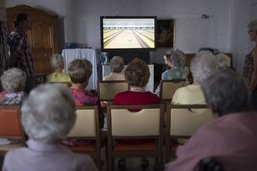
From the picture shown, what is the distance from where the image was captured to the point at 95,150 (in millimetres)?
2613

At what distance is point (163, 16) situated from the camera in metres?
8.98

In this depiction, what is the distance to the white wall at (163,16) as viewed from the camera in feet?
29.3

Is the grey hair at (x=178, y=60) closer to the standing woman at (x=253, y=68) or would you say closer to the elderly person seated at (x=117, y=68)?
the elderly person seated at (x=117, y=68)

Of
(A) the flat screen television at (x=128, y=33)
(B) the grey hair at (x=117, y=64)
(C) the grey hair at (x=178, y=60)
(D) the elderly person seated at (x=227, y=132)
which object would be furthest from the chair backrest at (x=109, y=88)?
(A) the flat screen television at (x=128, y=33)

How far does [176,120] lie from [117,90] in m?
1.41

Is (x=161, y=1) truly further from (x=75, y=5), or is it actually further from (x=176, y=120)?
(x=176, y=120)

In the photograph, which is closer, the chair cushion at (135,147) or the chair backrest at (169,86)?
the chair cushion at (135,147)

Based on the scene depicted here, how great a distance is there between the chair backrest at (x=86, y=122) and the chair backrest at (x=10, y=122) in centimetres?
39

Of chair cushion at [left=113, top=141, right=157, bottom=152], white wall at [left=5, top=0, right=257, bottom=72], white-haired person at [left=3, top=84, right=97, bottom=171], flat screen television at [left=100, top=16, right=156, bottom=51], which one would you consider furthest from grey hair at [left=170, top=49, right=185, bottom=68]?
white wall at [left=5, top=0, right=257, bottom=72]

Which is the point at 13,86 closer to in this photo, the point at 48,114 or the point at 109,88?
the point at 109,88

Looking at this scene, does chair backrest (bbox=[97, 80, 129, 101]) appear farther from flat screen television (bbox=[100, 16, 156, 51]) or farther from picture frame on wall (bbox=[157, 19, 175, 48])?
picture frame on wall (bbox=[157, 19, 175, 48])

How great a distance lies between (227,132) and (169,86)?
246 cm

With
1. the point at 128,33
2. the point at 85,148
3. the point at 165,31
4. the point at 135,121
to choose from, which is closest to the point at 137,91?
the point at 135,121

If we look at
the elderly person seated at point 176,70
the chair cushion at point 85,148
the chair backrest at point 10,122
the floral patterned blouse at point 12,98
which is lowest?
the chair cushion at point 85,148
